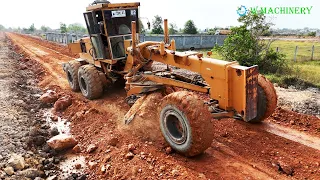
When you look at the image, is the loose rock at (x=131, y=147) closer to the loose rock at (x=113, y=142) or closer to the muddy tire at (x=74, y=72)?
the loose rock at (x=113, y=142)

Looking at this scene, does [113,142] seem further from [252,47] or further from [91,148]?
[252,47]

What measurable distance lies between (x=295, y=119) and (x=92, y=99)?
603 centimetres

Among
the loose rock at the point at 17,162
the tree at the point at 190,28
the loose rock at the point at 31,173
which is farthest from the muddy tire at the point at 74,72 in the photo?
the tree at the point at 190,28

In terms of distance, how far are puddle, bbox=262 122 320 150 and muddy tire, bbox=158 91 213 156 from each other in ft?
7.52

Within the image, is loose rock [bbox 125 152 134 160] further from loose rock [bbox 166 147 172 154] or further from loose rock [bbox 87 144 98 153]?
loose rock [bbox 87 144 98 153]

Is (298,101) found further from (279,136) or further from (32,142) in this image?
(32,142)

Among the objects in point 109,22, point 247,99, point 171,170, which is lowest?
point 171,170

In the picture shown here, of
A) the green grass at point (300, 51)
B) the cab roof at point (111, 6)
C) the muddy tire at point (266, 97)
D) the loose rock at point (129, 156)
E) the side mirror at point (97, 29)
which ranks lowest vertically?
the loose rock at point (129, 156)

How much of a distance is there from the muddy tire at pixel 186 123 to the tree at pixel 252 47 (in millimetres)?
Answer: 8941

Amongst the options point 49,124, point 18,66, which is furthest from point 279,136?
point 18,66

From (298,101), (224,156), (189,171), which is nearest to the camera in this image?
(189,171)

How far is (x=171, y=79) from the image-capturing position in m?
6.70

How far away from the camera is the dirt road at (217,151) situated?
5.13m

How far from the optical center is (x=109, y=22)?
8.49 meters
